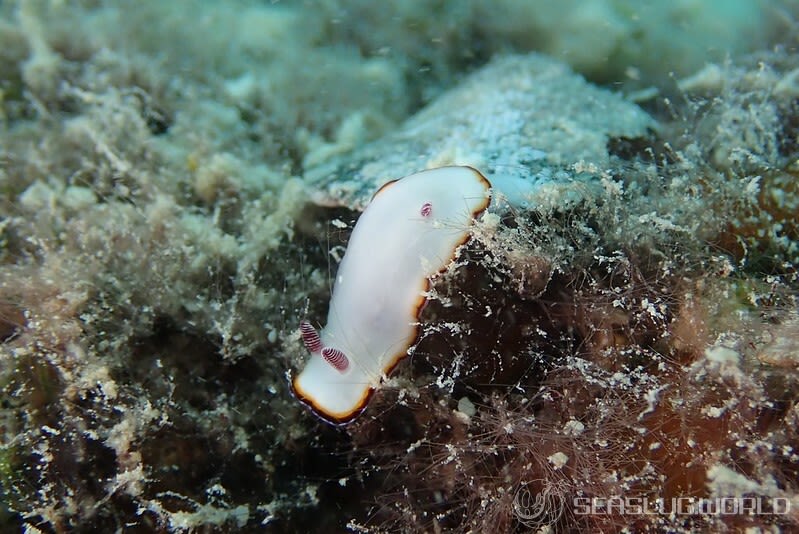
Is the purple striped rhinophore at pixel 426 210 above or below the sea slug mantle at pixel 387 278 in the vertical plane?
above

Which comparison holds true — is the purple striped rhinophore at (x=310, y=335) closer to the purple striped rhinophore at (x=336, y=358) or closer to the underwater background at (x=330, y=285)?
the purple striped rhinophore at (x=336, y=358)

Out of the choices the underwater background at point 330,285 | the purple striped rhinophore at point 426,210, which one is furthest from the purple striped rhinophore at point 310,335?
the purple striped rhinophore at point 426,210

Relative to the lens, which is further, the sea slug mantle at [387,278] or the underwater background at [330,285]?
the sea slug mantle at [387,278]

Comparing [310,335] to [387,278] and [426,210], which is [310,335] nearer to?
[387,278]

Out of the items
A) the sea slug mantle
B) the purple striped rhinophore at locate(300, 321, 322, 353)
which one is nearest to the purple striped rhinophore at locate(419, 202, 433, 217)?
the sea slug mantle

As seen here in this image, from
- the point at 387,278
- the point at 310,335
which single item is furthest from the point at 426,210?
the point at 310,335

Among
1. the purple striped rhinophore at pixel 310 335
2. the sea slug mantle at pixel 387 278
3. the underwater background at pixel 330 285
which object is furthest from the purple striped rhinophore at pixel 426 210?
the purple striped rhinophore at pixel 310 335
